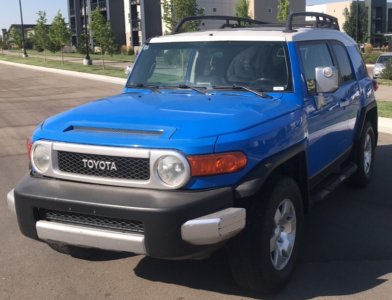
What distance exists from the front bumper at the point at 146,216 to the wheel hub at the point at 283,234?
544mm

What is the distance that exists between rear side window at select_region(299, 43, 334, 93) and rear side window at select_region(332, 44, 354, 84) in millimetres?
284

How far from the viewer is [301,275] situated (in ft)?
14.0

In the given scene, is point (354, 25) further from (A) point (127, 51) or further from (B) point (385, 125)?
(B) point (385, 125)

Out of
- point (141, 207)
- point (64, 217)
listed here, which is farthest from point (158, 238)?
point (64, 217)

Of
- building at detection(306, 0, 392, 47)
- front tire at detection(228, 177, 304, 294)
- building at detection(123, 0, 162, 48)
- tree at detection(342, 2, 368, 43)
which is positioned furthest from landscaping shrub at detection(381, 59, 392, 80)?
building at detection(306, 0, 392, 47)

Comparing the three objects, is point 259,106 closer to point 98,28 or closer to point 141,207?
point 141,207

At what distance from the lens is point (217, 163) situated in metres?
3.47

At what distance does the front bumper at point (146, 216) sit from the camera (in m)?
3.28

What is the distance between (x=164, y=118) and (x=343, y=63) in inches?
122

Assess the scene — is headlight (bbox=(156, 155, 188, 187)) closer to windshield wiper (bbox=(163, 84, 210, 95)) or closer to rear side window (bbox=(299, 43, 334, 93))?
windshield wiper (bbox=(163, 84, 210, 95))

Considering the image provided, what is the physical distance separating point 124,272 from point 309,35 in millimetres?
2876

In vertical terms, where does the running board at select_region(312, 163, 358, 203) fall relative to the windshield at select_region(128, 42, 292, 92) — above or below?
below

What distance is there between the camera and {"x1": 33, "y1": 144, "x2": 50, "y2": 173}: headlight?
3846mm

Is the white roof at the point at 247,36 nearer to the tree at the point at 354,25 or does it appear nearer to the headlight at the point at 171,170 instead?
the headlight at the point at 171,170
